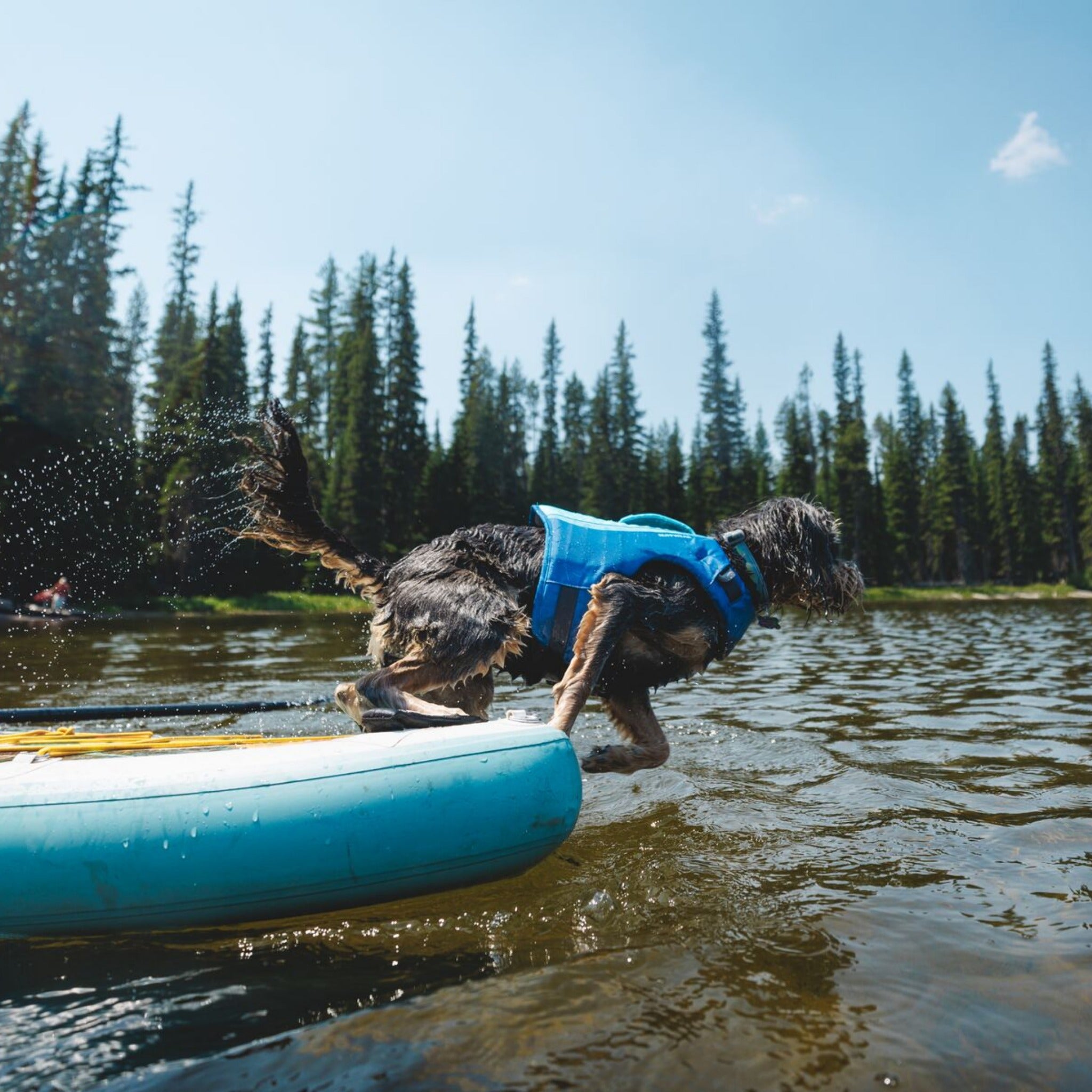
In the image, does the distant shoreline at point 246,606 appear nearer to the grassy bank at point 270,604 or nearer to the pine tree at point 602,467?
the grassy bank at point 270,604

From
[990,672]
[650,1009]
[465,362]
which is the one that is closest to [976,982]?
[650,1009]

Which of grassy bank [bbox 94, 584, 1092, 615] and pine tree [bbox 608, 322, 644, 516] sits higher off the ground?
pine tree [bbox 608, 322, 644, 516]

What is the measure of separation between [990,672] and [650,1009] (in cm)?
1220

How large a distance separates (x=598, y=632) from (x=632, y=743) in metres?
1.14

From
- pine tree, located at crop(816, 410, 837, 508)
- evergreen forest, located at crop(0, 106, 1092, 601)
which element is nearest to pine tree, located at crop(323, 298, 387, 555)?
evergreen forest, located at crop(0, 106, 1092, 601)

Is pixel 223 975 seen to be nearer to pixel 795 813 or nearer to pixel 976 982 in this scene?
pixel 976 982

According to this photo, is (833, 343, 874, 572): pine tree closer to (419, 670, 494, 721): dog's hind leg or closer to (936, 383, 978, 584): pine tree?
(936, 383, 978, 584): pine tree

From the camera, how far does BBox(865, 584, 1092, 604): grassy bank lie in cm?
5691

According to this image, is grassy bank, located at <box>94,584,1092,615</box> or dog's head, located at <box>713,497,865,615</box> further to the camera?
grassy bank, located at <box>94,584,1092,615</box>

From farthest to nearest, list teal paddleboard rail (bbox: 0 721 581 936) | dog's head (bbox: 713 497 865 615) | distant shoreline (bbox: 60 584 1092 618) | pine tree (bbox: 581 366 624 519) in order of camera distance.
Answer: pine tree (bbox: 581 366 624 519), distant shoreline (bbox: 60 584 1092 618), dog's head (bbox: 713 497 865 615), teal paddleboard rail (bbox: 0 721 581 936)

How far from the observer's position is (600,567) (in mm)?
5203

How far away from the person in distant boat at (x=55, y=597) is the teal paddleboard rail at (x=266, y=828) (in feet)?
64.7

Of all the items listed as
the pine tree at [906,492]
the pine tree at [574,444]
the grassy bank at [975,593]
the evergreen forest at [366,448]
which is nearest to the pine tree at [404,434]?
the evergreen forest at [366,448]

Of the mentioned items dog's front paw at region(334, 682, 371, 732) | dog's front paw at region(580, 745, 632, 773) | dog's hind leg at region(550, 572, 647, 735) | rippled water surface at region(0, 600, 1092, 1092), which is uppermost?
dog's hind leg at region(550, 572, 647, 735)
